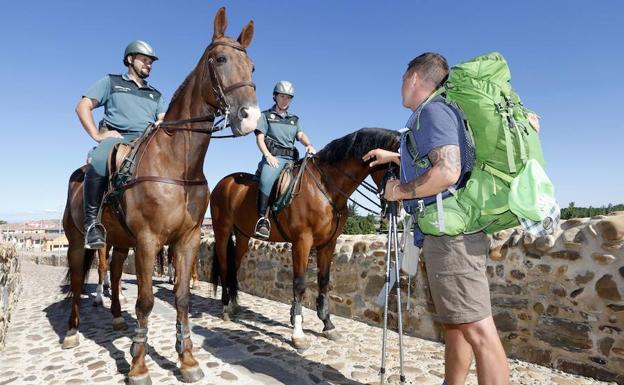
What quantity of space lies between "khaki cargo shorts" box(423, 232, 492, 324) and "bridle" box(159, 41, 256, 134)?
2091mm

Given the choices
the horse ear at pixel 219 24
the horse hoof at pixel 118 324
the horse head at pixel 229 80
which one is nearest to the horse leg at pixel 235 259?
the horse hoof at pixel 118 324

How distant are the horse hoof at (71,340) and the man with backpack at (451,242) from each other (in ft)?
14.7

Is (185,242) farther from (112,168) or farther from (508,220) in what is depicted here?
(508,220)

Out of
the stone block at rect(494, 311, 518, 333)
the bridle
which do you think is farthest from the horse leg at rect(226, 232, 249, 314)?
the stone block at rect(494, 311, 518, 333)

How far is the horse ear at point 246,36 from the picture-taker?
3.53m

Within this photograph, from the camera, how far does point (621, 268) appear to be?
3.12 metres

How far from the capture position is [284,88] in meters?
5.48

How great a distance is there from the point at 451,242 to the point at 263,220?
340cm

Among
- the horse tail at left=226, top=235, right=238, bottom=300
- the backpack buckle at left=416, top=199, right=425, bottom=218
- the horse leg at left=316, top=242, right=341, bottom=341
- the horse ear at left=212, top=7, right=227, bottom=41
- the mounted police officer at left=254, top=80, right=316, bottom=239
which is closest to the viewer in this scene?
the backpack buckle at left=416, top=199, right=425, bottom=218

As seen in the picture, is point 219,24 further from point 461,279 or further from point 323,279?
point 323,279

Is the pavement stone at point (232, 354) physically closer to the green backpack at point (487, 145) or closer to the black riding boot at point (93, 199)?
the black riding boot at point (93, 199)

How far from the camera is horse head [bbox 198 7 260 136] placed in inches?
117

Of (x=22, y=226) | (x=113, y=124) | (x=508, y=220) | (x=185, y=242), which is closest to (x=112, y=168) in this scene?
(x=113, y=124)

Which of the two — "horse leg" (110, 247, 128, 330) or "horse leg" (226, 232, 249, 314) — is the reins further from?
"horse leg" (226, 232, 249, 314)
